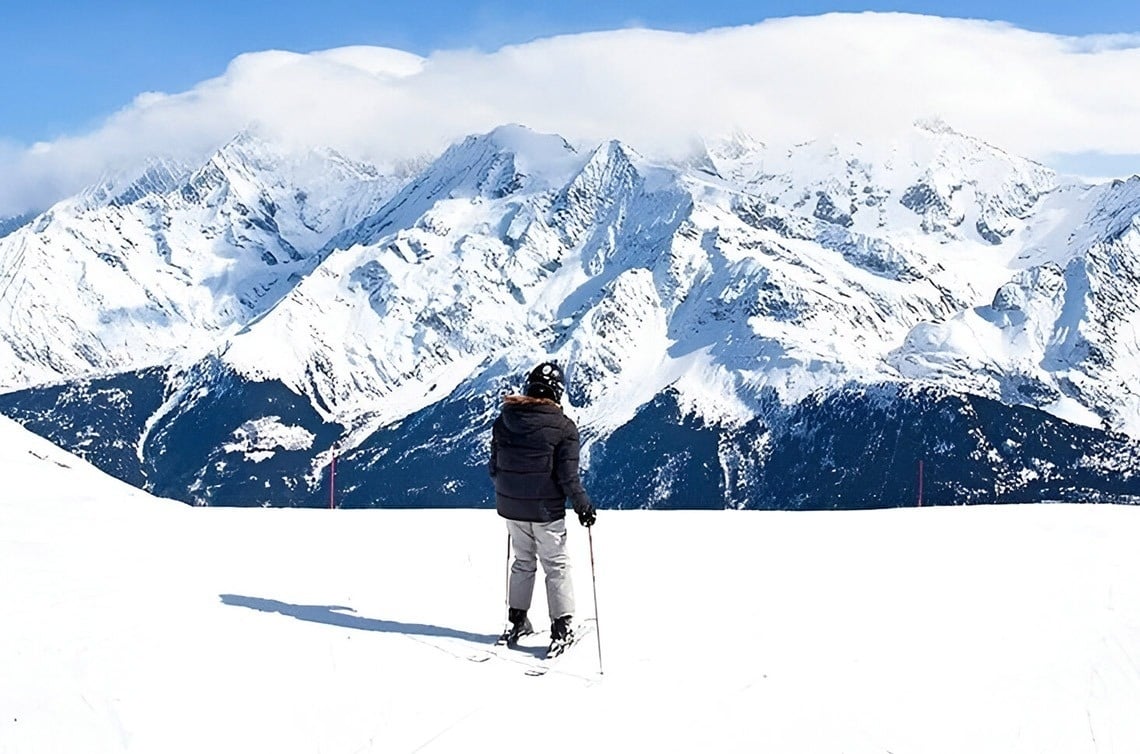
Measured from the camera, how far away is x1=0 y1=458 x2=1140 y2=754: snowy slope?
1023cm

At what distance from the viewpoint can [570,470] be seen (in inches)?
511

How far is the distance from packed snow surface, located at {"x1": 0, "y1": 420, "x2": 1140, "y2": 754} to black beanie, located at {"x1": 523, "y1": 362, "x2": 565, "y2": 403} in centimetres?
284

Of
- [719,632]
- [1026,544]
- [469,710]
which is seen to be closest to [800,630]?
[719,632]

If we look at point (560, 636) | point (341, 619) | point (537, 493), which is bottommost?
point (560, 636)

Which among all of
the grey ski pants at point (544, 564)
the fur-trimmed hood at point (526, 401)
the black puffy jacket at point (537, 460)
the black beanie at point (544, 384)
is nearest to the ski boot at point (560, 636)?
the grey ski pants at point (544, 564)

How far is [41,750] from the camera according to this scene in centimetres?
934

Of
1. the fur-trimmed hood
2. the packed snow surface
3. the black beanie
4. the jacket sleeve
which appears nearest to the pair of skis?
the packed snow surface

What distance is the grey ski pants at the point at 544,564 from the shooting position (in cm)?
1315

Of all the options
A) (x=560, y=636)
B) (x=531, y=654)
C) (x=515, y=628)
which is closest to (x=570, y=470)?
(x=560, y=636)

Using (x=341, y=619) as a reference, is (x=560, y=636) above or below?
below

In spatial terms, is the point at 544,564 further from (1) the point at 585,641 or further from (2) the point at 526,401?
(2) the point at 526,401

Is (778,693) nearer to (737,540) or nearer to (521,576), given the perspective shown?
(521,576)

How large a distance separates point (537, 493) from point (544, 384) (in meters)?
1.35

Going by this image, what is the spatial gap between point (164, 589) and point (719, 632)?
22.0 feet
